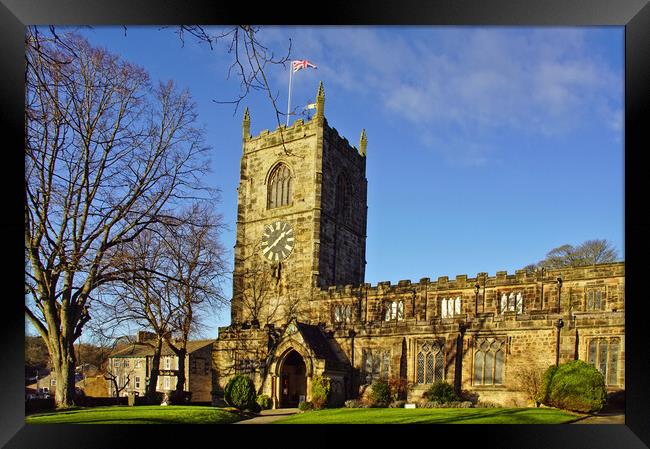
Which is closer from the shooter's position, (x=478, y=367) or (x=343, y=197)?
(x=478, y=367)

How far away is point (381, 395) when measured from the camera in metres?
25.9

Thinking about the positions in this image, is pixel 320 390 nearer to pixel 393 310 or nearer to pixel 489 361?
pixel 489 361

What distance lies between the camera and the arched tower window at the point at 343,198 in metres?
41.3

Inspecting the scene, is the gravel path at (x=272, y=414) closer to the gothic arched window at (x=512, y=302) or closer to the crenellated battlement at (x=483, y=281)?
the crenellated battlement at (x=483, y=281)

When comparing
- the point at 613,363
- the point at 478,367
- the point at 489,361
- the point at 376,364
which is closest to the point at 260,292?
the point at 376,364

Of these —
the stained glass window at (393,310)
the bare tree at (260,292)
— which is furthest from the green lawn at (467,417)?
the bare tree at (260,292)

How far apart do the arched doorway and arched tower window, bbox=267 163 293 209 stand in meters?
12.8

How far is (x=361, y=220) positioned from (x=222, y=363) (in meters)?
16.5

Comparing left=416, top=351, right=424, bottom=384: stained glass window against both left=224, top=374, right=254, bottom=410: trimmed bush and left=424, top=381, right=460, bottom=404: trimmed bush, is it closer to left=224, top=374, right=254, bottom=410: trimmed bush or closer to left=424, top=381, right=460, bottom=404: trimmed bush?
left=424, top=381, right=460, bottom=404: trimmed bush

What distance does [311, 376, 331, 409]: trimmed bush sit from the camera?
2644 centimetres

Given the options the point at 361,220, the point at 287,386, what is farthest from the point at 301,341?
the point at 361,220

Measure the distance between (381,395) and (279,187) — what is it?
18896mm

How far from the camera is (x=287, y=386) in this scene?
29922 mm
